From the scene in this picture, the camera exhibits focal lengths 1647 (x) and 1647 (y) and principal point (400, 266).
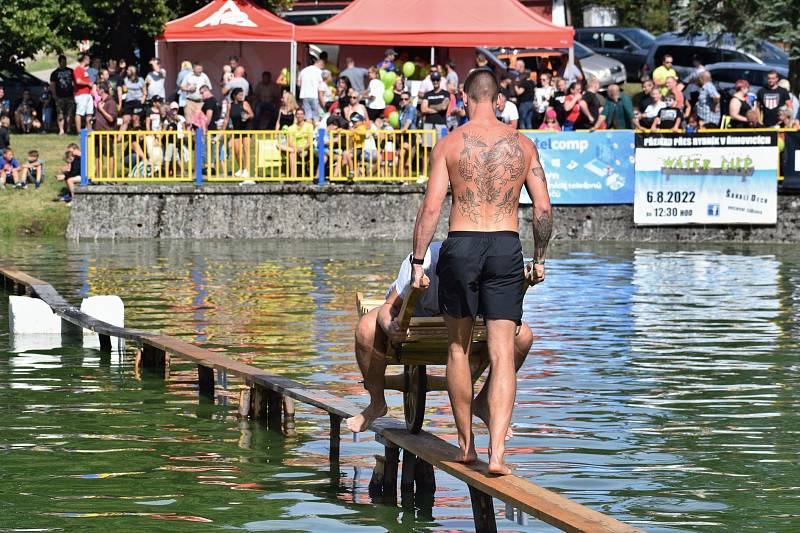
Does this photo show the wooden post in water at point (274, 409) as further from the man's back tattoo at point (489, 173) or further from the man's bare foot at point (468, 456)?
the man's back tattoo at point (489, 173)

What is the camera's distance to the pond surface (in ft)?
27.6

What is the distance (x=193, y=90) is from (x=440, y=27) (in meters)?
5.17

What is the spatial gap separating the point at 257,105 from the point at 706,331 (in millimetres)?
16758

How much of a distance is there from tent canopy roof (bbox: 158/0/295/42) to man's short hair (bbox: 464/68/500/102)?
84.3 ft

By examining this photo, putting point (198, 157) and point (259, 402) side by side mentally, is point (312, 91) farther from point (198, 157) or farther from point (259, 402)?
point (259, 402)

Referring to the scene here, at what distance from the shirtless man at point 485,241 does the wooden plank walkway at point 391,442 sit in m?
0.18

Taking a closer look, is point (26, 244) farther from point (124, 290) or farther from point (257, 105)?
point (124, 290)

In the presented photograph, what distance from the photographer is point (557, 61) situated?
40.8 meters

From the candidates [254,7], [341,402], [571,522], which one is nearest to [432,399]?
[341,402]

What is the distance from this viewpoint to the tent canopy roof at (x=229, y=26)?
3381 centimetres

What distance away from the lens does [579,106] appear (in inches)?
1174

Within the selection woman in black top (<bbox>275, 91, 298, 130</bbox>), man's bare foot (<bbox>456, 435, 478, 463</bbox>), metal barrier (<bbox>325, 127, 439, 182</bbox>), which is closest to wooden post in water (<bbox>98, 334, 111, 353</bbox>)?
man's bare foot (<bbox>456, 435, 478, 463</bbox>)

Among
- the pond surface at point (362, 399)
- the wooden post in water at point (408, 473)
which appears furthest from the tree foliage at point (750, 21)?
the wooden post in water at point (408, 473)

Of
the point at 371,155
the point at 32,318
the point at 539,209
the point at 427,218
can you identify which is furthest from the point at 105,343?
the point at 371,155
